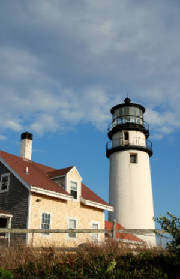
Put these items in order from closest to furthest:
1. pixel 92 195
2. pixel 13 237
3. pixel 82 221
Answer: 1. pixel 13 237
2. pixel 82 221
3. pixel 92 195

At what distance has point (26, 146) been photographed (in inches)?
907

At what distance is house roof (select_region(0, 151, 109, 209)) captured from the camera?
18562 mm

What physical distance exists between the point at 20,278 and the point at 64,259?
1.49m

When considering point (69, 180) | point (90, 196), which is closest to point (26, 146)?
point (69, 180)

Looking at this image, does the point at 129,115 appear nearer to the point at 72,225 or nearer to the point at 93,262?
the point at 72,225

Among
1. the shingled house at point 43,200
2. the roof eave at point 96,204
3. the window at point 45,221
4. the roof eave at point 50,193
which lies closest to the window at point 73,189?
the shingled house at point 43,200

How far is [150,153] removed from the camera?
96.1 feet

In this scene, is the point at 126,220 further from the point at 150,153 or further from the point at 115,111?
the point at 115,111

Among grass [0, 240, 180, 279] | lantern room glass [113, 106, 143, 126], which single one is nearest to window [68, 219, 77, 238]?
grass [0, 240, 180, 279]

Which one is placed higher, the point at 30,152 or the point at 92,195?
the point at 30,152

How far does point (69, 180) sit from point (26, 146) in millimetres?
4371

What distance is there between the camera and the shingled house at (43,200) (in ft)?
57.8

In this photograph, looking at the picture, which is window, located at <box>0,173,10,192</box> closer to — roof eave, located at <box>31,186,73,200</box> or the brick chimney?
roof eave, located at <box>31,186,73,200</box>

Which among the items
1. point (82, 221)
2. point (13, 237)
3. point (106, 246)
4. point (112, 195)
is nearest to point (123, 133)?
point (112, 195)
